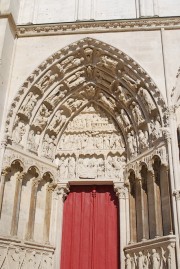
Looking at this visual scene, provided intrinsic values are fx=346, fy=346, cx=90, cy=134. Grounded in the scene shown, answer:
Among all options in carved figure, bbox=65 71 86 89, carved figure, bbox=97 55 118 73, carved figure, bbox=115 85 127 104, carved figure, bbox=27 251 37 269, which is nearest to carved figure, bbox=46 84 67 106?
carved figure, bbox=65 71 86 89

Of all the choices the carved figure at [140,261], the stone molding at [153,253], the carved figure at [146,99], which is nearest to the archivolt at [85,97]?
the carved figure at [146,99]

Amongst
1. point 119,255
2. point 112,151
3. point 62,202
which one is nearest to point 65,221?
point 62,202

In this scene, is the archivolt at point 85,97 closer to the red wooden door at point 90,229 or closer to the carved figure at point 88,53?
the carved figure at point 88,53

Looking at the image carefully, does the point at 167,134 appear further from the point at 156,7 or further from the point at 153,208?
Result: the point at 156,7

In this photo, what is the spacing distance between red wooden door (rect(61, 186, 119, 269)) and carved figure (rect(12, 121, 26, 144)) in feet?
4.21

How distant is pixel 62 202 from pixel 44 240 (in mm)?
700

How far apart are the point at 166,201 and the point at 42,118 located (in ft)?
8.12

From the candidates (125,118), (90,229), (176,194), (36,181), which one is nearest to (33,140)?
(36,181)

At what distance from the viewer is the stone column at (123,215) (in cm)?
527

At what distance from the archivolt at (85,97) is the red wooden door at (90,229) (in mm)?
833

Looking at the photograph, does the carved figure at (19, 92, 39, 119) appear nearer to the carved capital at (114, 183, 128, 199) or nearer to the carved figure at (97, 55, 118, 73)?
the carved figure at (97, 55, 118, 73)

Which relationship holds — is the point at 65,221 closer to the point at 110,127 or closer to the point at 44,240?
the point at 44,240

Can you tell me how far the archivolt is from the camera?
545 cm

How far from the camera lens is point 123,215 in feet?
17.9
